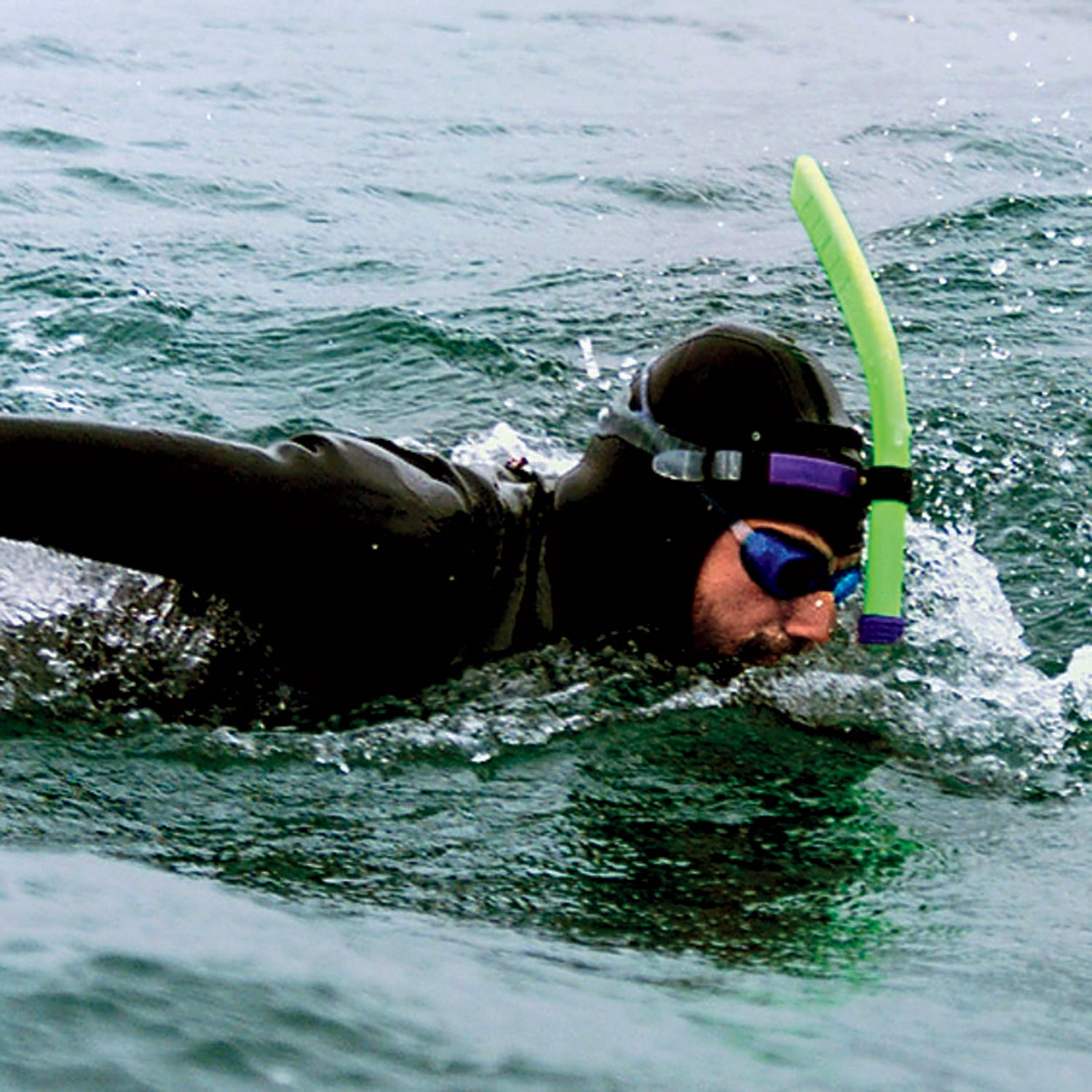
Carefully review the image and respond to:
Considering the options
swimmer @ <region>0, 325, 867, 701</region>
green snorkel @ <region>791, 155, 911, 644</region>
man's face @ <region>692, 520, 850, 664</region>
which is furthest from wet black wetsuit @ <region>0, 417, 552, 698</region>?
green snorkel @ <region>791, 155, 911, 644</region>

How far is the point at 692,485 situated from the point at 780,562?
16 centimetres

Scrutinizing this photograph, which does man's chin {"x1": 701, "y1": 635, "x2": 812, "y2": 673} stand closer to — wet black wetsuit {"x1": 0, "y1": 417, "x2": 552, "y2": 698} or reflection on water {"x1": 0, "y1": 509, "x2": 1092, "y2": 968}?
reflection on water {"x1": 0, "y1": 509, "x2": 1092, "y2": 968}

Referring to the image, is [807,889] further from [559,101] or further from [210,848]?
[559,101]

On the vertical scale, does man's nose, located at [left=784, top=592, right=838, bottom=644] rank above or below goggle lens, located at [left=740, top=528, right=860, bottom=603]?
below

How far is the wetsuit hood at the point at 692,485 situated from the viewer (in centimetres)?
241

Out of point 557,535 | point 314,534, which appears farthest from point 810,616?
point 314,534

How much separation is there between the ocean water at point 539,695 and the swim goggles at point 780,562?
188 mm

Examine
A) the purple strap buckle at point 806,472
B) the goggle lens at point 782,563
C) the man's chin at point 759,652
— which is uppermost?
the purple strap buckle at point 806,472

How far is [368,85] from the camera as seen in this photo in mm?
8266

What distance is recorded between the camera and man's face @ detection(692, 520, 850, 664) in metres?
2.43

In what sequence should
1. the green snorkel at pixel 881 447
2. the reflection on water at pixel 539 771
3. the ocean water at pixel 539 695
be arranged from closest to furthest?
the ocean water at pixel 539 695
the reflection on water at pixel 539 771
the green snorkel at pixel 881 447

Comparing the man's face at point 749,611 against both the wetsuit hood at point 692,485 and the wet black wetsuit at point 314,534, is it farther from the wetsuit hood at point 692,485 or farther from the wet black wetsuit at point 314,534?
the wet black wetsuit at point 314,534

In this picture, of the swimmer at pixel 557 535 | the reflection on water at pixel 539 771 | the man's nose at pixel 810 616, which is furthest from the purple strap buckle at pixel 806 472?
the reflection on water at pixel 539 771

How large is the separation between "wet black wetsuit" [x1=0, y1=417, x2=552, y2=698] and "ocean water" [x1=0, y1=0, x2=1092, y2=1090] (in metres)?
0.09
